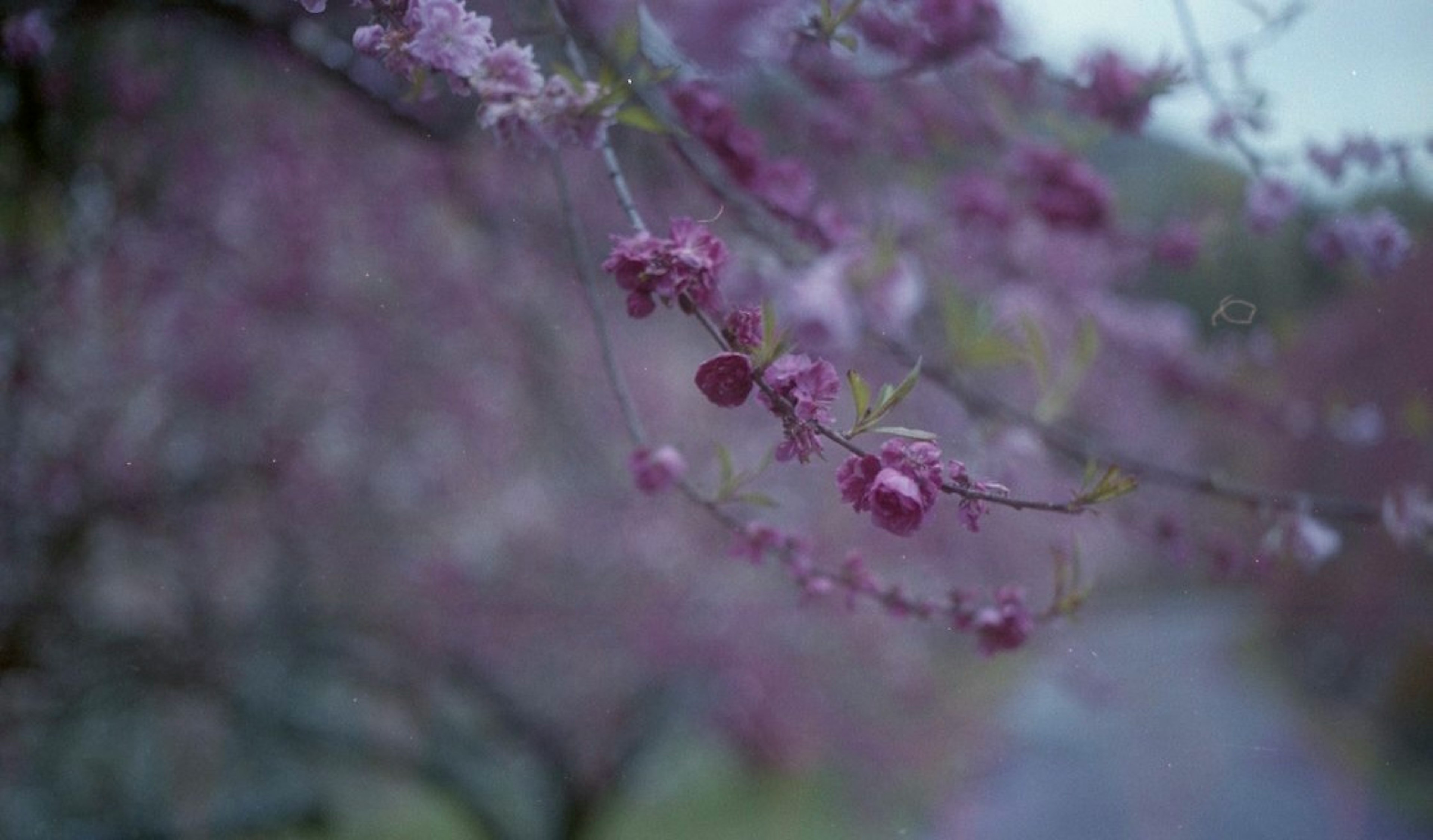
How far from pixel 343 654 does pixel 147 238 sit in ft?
4.16

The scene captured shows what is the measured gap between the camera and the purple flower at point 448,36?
2.13 ft

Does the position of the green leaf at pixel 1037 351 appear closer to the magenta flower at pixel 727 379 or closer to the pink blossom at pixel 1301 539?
the pink blossom at pixel 1301 539

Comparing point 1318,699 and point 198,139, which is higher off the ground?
point 1318,699

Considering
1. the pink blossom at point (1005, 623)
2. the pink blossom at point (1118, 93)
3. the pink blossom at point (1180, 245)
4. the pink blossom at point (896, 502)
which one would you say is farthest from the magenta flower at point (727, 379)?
the pink blossom at point (1180, 245)

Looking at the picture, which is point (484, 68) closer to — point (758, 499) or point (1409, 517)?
point (758, 499)

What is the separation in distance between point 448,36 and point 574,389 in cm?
249

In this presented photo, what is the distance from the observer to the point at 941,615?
987mm

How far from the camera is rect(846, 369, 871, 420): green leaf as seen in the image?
60 centimetres

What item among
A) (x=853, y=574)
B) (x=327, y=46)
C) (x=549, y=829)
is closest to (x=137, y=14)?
(x=327, y=46)

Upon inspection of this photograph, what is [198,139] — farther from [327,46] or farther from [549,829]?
[549,829]

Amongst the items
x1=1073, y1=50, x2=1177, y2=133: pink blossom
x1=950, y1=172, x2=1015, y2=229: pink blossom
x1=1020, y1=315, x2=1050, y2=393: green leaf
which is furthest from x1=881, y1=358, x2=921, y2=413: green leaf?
x1=950, y1=172, x2=1015, y2=229: pink blossom

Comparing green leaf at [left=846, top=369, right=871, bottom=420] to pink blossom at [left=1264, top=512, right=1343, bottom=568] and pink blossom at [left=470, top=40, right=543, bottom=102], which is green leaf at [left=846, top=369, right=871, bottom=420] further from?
pink blossom at [left=1264, top=512, right=1343, bottom=568]

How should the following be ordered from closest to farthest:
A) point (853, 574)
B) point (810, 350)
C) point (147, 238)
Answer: point (810, 350) < point (853, 574) < point (147, 238)

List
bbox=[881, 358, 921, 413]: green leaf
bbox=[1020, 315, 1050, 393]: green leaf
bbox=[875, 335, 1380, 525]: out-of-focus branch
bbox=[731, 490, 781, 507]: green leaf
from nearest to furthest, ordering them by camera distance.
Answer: bbox=[881, 358, 921, 413]: green leaf → bbox=[731, 490, 781, 507]: green leaf → bbox=[1020, 315, 1050, 393]: green leaf → bbox=[875, 335, 1380, 525]: out-of-focus branch
